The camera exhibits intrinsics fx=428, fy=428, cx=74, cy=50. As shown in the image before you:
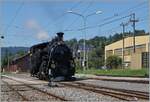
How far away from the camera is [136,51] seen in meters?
106

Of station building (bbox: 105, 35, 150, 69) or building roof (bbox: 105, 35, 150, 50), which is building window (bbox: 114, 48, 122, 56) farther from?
building roof (bbox: 105, 35, 150, 50)

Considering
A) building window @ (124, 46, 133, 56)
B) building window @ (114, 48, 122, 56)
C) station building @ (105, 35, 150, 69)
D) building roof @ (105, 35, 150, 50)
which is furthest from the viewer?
building window @ (114, 48, 122, 56)

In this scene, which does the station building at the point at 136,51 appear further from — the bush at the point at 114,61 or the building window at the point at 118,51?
the bush at the point at 114,61

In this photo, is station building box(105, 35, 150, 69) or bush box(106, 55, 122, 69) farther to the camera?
bush box(106, 55, 122, 69)

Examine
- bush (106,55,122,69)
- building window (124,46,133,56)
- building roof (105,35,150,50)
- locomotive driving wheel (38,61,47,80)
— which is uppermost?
building roof (105,35,150,50)

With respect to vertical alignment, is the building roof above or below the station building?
above

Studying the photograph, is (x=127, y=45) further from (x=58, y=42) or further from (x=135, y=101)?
(x=135, y=101)

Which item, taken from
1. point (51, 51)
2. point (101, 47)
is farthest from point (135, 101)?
point (101, 47)

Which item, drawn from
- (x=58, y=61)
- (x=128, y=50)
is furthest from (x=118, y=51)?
(x=58, y=61)

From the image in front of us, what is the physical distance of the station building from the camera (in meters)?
81.6

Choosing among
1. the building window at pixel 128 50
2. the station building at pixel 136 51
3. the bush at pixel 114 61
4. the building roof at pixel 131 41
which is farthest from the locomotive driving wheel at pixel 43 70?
the building window at pixel 128 50

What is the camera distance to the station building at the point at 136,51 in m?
81.6

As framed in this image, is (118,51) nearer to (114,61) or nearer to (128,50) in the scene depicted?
(128,50)

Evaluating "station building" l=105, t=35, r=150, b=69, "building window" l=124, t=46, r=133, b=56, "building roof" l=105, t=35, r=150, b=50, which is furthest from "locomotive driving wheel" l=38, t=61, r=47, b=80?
"building window" l=124, t=46, r=133, b=56
